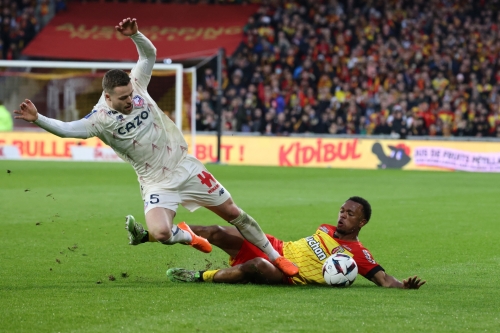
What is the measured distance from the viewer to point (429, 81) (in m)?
27.9

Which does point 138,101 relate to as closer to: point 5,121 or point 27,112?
point 27,112

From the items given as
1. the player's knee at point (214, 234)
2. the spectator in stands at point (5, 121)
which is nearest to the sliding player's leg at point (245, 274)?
the player's knee at point (214, 234)

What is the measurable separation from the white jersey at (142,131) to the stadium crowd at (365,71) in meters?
19.0

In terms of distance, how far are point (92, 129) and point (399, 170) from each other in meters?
18.0

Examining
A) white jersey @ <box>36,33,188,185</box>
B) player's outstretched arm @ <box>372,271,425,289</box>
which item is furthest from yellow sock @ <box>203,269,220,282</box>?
player's outstretched arm @ <box>372,271,425,289</box>

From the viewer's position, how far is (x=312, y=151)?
2533 centimetres

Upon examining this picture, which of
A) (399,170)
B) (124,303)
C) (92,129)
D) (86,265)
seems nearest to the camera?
(124,303)

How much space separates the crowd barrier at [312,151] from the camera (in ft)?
80.4

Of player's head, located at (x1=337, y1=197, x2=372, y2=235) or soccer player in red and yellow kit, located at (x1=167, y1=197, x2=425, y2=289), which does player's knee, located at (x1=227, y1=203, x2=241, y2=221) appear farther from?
player's head, located at (x1=337, y1=197, x2=372, y2=235)

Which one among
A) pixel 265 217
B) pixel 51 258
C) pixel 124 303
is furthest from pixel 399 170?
pixel 124 303

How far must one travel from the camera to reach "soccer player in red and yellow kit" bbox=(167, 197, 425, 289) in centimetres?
705

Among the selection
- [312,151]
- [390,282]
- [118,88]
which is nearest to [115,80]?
[118,88]

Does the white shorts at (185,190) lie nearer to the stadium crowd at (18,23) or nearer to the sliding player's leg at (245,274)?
the sliding player's leg at (245,274)

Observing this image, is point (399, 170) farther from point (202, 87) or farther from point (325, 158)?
point (202, 87)
